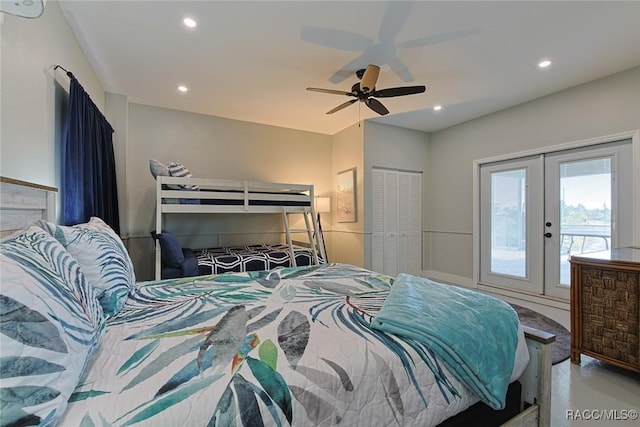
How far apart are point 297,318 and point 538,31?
2918 millimetres

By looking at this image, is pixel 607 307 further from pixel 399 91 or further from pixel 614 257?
pixel 399 91

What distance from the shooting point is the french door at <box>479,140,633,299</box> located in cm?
293

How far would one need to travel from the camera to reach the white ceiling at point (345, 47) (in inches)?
78.9

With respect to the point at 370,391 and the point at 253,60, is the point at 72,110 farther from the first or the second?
the point at 370,391

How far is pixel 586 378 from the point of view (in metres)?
1.91

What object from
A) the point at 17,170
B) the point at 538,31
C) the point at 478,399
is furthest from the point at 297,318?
the point at 538,31

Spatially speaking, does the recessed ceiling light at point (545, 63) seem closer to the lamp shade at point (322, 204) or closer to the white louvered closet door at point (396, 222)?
the white louvered closet door at point (396, 222)

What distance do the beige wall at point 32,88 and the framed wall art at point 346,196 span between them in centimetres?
344

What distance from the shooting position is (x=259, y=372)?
30.8 inches

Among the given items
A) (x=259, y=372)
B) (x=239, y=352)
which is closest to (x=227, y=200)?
(x=239, y=352)

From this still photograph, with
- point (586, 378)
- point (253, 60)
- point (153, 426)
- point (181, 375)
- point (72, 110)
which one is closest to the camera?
point (153, 426)

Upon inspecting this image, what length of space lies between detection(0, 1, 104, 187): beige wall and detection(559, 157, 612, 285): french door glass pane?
4963 mm

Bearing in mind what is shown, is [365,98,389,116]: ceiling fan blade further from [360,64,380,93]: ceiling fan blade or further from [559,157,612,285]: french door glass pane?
[559,157,612,285]: french door glass pane

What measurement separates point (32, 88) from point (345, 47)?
225 centimetres
